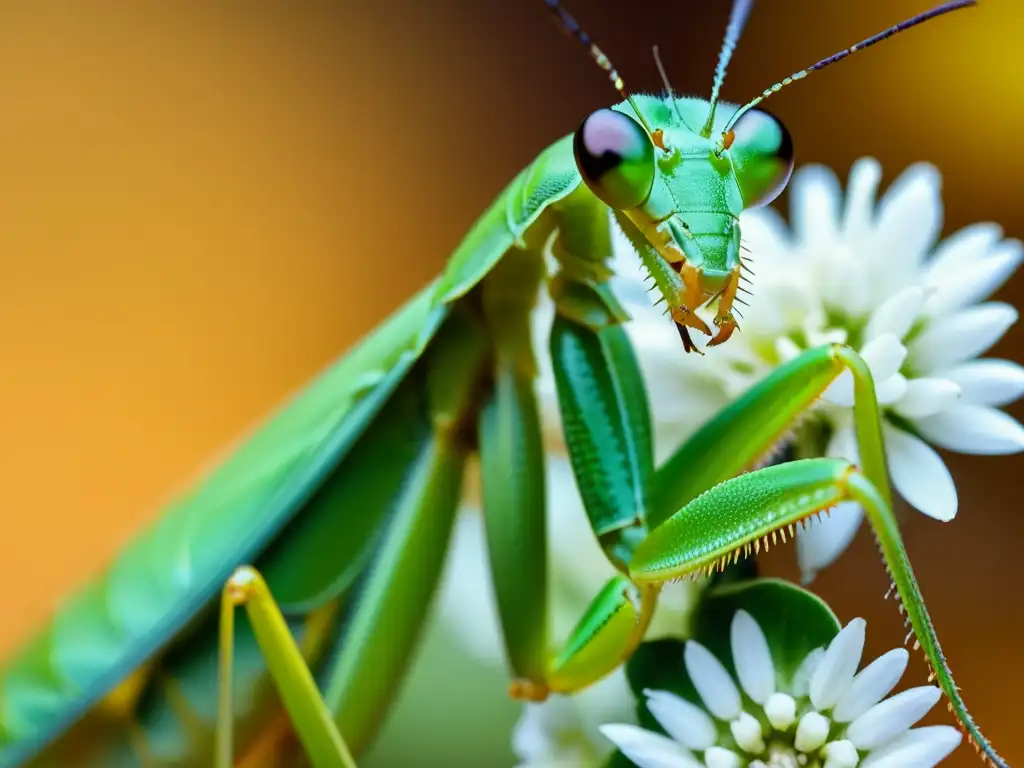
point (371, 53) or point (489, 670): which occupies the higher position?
point (371, 53)

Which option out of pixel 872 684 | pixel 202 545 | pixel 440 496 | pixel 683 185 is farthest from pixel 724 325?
pixel 202 545

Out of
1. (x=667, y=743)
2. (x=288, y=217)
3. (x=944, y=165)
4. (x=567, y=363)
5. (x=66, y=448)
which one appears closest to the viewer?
(x=667, y=743)

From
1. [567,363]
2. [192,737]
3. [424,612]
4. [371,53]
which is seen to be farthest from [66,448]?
[567,363]

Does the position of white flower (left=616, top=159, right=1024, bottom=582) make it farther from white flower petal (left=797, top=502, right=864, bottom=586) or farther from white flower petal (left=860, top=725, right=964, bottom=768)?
white flower petal (left=860, top=725, right=964, bottom=768)

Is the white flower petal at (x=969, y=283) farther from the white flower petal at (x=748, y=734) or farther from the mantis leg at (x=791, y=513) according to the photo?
the white flower petal at (x=748, y=734)

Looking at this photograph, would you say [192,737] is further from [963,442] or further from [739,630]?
[963,442]

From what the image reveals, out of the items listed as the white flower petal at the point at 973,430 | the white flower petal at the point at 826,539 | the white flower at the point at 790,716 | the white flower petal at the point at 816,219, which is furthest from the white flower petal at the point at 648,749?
the white flower petal at the point at 816,219

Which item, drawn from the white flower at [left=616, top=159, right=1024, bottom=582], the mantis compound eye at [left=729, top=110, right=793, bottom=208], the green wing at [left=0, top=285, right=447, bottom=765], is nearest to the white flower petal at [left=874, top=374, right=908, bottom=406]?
the white flower at [left=616, top=159, right=1024, bottom=582]
